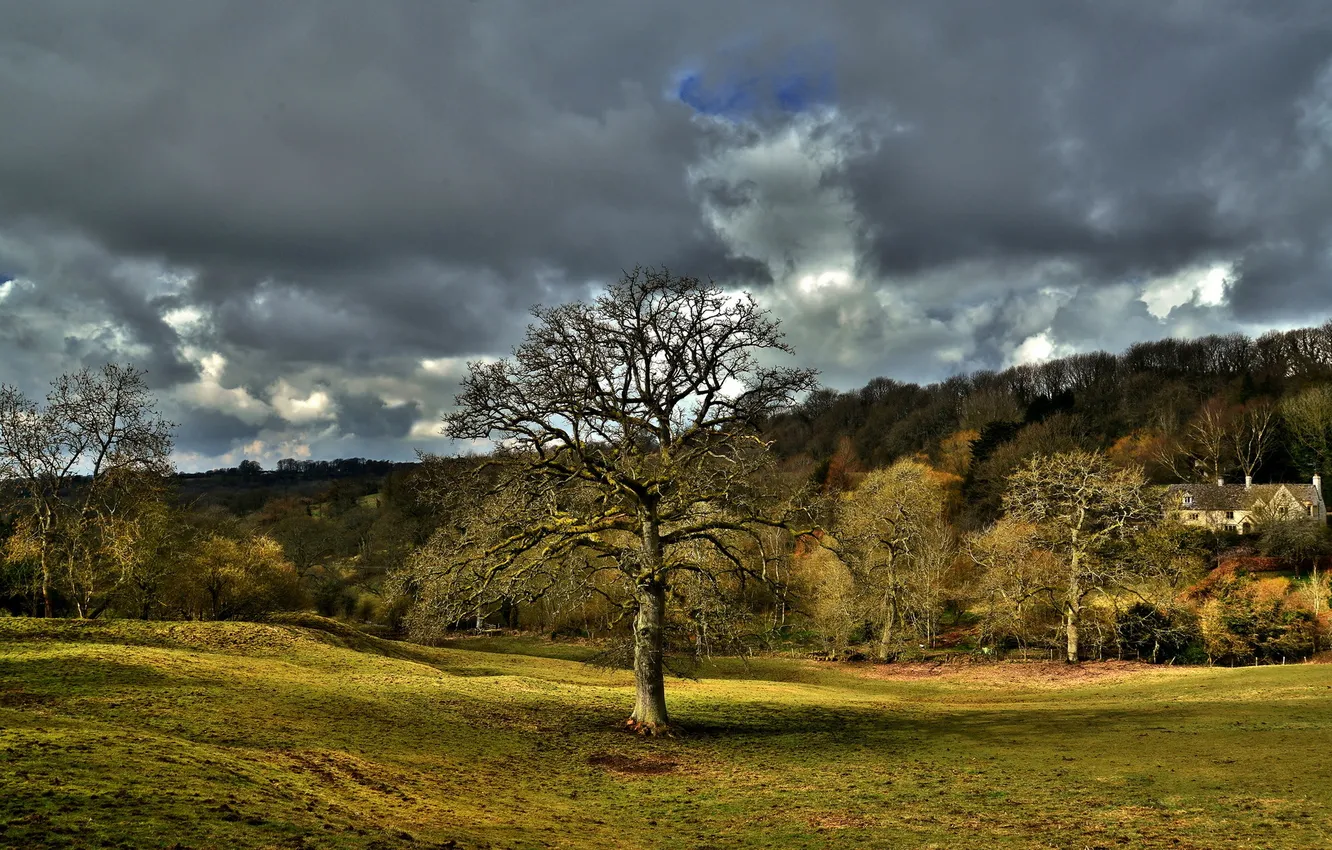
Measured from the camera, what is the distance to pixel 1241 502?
8431 cm

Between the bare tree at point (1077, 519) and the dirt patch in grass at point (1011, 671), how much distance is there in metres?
3.32

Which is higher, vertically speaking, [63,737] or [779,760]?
[63,737]

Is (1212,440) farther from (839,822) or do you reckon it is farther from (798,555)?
(839,822)

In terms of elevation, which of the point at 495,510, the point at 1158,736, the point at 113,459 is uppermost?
the point at 113,459

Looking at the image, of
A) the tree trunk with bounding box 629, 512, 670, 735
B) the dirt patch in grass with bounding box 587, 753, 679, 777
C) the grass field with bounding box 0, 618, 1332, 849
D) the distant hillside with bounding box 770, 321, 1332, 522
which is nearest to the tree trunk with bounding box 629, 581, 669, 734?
the tree trunk with bounding box 629, 512, 670, 735

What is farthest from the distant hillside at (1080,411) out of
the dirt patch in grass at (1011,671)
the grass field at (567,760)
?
the grass field at (567,760)

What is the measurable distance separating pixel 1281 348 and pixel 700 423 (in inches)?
5698

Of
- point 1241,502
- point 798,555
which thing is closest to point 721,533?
point 798,555

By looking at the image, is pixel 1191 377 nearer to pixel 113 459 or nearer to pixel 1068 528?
pixel 1068 528

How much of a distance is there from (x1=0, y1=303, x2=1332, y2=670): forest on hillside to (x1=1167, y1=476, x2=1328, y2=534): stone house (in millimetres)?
5162

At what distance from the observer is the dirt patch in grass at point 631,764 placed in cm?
1788

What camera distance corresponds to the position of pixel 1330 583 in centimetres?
5166

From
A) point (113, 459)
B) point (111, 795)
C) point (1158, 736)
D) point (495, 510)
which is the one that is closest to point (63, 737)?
point (111, 795)

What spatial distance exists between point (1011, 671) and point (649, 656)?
34.1m
